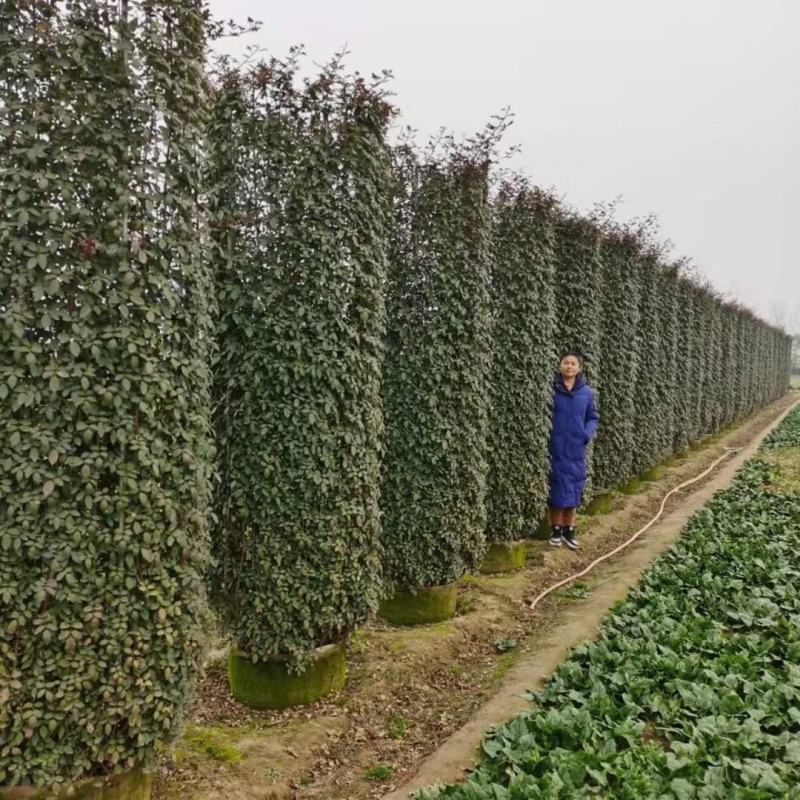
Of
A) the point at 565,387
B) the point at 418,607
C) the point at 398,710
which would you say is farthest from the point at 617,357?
the point at 398,710

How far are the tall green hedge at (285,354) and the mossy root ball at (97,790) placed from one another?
1319 millimetres

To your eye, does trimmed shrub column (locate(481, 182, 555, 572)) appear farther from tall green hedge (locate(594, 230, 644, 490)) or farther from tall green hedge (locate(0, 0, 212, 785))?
tall green hedge (locate(0, 0, 212, 785))

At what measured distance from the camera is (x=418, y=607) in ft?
21.6

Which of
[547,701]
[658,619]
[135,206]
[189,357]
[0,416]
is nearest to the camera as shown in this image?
[0,416]

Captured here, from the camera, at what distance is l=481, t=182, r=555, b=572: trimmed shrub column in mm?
8133

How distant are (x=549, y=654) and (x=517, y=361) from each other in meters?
3.88

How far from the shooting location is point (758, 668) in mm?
4684

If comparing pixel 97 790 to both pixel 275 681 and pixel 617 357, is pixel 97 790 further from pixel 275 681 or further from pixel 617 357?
pixel 617 357

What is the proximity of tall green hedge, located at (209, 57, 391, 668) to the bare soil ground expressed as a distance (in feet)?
1.78

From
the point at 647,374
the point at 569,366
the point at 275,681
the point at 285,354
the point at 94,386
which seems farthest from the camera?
the point at 647,374

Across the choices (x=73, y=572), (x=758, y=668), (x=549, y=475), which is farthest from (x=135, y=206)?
(x=549, y=475)

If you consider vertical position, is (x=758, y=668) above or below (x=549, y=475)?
below

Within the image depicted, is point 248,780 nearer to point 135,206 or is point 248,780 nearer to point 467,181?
point 135,206

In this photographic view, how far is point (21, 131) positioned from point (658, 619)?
561cm
